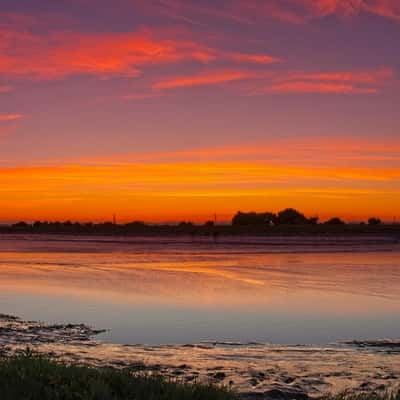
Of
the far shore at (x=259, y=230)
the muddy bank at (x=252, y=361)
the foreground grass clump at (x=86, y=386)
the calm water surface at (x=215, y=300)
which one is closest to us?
the foreground grass clump at (x=86, y=386)

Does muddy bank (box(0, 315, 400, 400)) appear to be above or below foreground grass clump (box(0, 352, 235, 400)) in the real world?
below

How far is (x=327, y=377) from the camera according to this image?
1081 centimetres

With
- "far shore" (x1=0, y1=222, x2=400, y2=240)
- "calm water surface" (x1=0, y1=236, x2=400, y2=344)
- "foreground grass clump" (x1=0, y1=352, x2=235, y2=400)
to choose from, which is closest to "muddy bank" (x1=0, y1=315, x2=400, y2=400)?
"calm water surface" (x1=0, y1=236, x2=400, y2=344)

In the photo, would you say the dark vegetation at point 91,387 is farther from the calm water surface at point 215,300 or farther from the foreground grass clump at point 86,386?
the calm water surface at point 215,300

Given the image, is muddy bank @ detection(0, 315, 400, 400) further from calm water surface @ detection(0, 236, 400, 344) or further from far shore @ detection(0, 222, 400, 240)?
far shore @ detection(0, 222, 400, 240)

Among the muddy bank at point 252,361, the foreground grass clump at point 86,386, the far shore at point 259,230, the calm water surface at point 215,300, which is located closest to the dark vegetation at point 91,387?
the foreground grass clump at point 86,386

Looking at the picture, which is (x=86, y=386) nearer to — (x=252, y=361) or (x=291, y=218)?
(x=252, y=361)

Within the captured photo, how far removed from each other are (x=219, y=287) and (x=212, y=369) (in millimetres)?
12283

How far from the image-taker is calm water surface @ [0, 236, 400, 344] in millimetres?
15148

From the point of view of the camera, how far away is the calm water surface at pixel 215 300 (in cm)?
1515

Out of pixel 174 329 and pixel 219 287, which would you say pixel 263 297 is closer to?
pixel 219 287

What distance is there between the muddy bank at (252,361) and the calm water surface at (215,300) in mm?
992

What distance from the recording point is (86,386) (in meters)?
8.88

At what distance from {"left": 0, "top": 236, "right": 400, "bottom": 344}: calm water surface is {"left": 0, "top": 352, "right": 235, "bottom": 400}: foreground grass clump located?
15.7 feet
